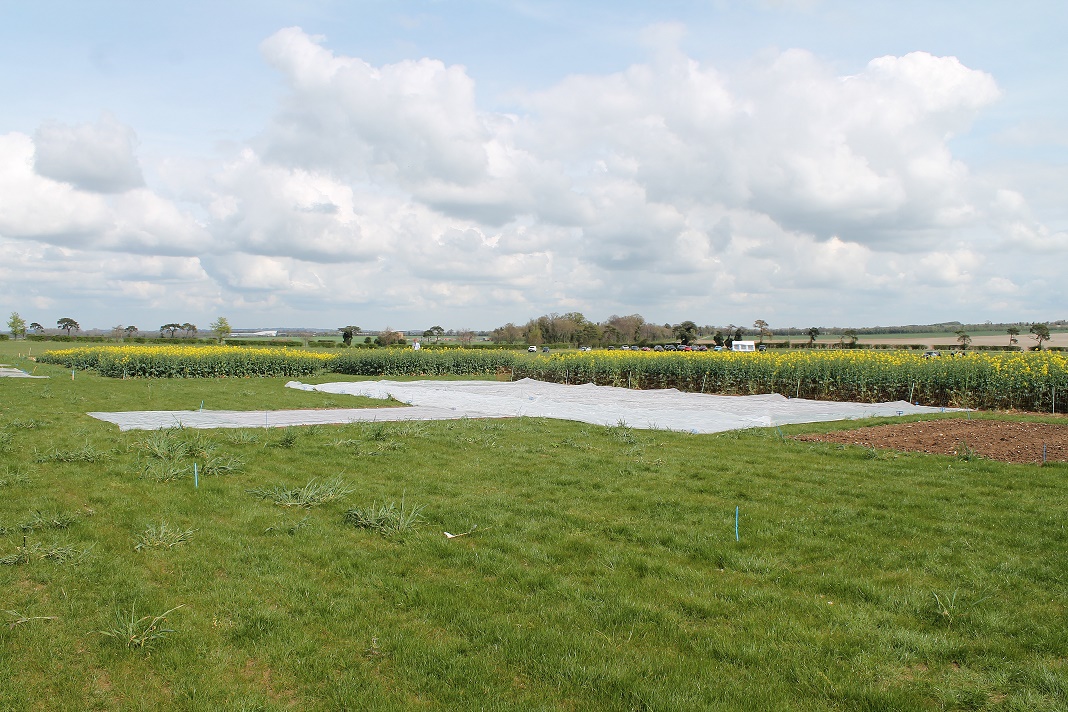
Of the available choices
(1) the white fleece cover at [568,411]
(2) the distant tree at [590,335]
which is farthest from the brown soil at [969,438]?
(2) the distant tree at [590,335]

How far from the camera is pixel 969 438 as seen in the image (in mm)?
9250

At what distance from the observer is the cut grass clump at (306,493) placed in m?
6.08

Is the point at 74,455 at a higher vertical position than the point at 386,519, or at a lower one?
higher

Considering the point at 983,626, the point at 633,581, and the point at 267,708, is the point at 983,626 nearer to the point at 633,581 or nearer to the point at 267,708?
the point at 633,581

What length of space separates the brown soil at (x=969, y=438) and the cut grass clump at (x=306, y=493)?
7.26 m

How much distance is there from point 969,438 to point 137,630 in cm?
1041

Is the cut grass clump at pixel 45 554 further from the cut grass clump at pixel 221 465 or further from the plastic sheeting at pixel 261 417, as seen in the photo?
the plastic sheeting at pixel 261 417

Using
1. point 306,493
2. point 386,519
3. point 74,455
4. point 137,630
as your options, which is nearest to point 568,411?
point 306,493

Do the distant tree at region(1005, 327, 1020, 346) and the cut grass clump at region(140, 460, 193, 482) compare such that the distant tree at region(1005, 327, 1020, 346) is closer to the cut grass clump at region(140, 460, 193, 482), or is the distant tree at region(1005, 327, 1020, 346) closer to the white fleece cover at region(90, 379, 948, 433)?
the white fleece cover at region(90, 379, 948, 433)

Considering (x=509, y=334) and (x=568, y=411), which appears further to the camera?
(x=509, y=334)

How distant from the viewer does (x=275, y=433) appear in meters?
9.86

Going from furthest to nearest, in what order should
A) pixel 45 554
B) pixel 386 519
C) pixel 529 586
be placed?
pixel 386 519, pixel 45 554, pixel 529 586

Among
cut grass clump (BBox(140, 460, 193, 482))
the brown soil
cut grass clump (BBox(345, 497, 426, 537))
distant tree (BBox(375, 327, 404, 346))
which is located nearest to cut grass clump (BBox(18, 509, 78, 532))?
cut grass clump (BBox(140, 460, 193, 482))

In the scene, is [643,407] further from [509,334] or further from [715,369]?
[509,334]
